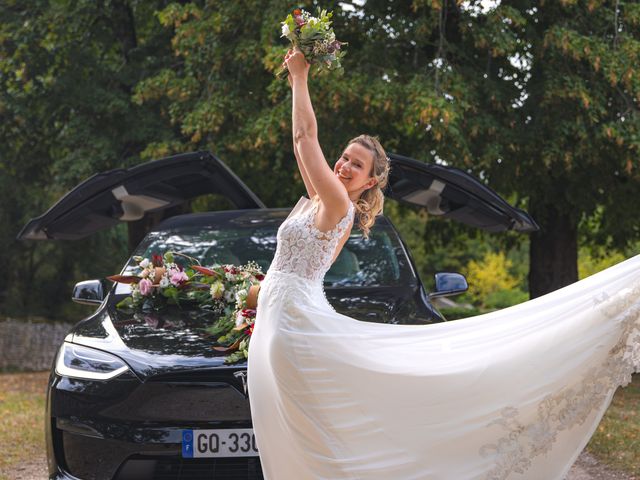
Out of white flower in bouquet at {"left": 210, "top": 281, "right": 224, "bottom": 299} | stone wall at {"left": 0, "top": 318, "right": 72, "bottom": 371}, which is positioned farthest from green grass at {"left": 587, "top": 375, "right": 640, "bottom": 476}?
stone wall at {"left": 0, "top": 318, "right": 72, "bottom": 371}

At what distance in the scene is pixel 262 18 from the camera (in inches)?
479

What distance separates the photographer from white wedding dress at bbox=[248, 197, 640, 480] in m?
3.57

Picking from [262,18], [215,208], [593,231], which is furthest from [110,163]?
[593,231]

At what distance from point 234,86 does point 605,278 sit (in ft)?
30.5

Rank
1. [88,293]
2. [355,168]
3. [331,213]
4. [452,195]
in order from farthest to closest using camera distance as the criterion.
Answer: [452,195], [88,293], [355,168], [331,213]

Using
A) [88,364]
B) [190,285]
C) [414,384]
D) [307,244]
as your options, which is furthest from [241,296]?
[414,384]

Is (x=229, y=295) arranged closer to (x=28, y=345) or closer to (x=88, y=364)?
(x=88, y=364)

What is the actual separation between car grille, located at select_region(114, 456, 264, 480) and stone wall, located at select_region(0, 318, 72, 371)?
14.2m

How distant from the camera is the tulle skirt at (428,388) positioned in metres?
3.57

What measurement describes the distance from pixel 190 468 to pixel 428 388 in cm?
136

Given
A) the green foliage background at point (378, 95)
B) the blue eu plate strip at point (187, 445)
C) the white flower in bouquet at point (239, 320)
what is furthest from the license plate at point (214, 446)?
the green foliage background at point (378, 95)

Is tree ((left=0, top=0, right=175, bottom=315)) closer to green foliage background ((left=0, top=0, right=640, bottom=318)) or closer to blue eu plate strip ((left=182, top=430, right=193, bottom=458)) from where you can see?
green foliage background ((left=0, top=0, right=640, bottom=318))

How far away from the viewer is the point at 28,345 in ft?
58.9

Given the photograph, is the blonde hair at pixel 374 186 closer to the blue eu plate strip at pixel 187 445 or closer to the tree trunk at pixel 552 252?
the blue eu plate strip at pixel 187 445
